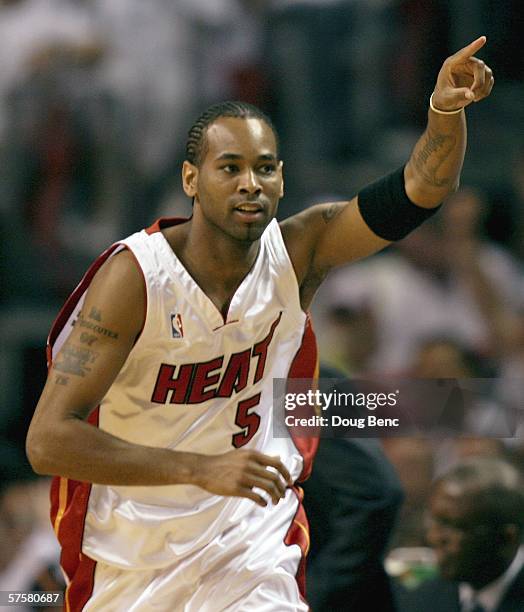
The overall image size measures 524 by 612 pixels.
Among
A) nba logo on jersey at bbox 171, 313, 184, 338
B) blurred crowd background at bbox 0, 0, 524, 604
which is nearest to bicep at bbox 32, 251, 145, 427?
nba logo on jersey at bbox 171, 313, 184, 338

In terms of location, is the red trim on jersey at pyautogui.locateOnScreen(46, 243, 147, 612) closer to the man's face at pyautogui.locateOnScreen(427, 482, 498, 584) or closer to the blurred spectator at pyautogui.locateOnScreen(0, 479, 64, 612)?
the blurred spectator at pyautogui.locateOnScreen(0, 479, 64, 612)

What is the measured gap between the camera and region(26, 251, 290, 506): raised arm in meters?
3.34

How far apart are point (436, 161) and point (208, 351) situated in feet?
2.80

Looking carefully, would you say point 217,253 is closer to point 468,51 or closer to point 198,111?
point 468,51

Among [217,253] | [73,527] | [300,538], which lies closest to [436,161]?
[217,253]

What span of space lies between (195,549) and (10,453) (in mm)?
2994

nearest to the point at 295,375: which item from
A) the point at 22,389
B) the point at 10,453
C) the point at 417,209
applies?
the point at 417,209

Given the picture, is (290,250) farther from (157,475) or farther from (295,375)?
(157,475)

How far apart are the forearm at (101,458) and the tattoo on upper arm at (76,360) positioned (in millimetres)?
136

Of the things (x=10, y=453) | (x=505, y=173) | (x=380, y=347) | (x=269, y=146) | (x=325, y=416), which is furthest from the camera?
(x=505, y=173)

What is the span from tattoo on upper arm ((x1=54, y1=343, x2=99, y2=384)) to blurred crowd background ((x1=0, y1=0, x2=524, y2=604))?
3973 millimetres

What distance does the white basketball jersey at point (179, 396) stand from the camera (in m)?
3.78

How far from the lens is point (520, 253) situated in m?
7.64

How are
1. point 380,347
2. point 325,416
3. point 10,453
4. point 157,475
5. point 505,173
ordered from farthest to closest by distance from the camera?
point 505,173
point 380,347
point 10,453
point 325,416
point 157,475
